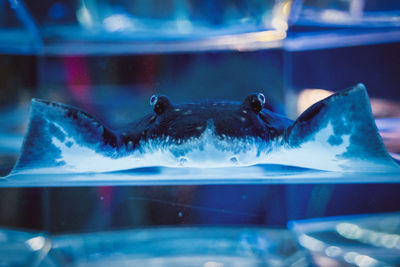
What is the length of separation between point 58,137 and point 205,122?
Answer: 0.71 m

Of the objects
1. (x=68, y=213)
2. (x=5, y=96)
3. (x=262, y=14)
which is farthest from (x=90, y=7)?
(x=68, y=213)

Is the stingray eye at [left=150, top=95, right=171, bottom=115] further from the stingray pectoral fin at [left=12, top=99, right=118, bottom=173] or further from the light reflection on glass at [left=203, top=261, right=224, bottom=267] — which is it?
the light reflection on glass at [left=203, top=261, right=224, bottom=267]

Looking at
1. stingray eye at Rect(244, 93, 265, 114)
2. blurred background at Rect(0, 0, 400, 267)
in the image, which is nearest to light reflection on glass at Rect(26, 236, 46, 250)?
blurred background at Rect(0, 0, 400, 267)

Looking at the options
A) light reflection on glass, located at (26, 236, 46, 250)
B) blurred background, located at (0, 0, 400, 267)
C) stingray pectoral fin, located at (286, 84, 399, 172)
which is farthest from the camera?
blurred background, located at (0, 0, 400, 267)

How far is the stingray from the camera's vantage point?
121 cm

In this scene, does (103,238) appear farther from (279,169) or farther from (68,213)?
(279,169)

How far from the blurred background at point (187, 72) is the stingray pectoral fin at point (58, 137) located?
60 centimetres

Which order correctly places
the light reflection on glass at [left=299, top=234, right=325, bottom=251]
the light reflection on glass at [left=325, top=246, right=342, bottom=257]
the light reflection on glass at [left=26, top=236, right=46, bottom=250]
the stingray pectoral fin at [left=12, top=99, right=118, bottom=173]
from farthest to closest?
1. the light reflection on glass at [left=26, top=236, right=46, bottom=250]
2. the light reflection on glass at [left=299, top=234, right=325, bottom=251]
3. the light reflection on glass at [left=325, top=246, right=342, bottom=257]
4. the stingray pectoral fin at [left=12, top=99, right=118, bottom=173]

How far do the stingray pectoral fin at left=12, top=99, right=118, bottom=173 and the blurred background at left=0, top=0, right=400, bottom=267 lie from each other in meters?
0.60

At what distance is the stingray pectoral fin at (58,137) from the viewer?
51.7 inches

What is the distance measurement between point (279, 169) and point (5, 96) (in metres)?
1.96

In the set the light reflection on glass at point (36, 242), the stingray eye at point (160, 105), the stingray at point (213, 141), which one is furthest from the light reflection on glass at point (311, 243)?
the light reflection on glass at point (36, 242)

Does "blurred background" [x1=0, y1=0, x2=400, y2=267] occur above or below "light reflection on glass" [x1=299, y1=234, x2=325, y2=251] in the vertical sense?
above

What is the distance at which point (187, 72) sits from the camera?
2.45 m
